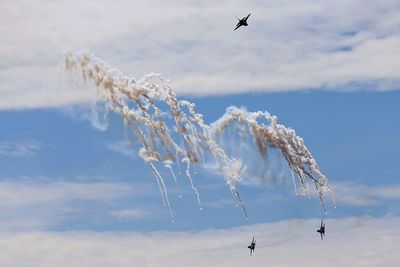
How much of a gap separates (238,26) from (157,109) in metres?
31.6

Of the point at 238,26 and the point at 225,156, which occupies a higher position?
the point at 238,26

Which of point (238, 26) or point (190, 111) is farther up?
point (238, 26)

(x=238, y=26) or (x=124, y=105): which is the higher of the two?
(x=238, y=26)

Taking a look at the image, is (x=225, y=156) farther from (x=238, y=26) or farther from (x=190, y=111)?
(x=238, y=26)

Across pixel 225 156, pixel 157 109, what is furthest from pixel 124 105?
pixel 225 156

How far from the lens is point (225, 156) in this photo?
191125mm

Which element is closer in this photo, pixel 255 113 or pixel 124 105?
pixel 124 105

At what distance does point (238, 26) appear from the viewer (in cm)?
19912

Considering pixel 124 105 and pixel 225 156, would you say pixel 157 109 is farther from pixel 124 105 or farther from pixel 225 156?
pixel 225 156

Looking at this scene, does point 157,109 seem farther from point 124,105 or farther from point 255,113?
point 255,113

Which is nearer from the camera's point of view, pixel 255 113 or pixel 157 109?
pixel 157 109

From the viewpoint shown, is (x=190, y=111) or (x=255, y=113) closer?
(x=190, y=111)

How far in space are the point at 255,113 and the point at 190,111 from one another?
20455 mm

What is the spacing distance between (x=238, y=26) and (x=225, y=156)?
32210 millimetres
